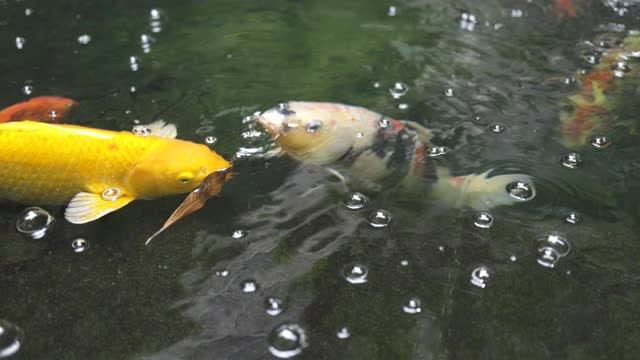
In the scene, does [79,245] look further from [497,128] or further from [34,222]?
[497,128]

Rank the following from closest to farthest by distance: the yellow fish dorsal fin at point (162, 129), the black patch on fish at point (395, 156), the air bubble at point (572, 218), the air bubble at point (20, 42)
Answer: the air bubble at point (572, 218) → the black patch on fish at point (395, 156) → the yellow fish dorsal fin at point (162, 129) → the air bubble at point (20, 42)

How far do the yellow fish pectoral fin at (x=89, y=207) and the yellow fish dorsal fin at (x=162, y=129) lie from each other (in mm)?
434

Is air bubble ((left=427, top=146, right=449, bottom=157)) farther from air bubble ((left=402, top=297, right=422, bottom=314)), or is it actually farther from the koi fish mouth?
air bubble ((left=402, top=297, right=422, bottom=314))

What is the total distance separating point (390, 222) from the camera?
191cm

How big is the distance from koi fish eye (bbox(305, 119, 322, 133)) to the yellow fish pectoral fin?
28.9 inches

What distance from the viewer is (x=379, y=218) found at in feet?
6.29

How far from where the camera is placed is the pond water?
1.52 metres

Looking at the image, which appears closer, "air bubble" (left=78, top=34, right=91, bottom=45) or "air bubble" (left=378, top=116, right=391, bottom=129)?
"air bubble" (left=378, top=116, right=391, bottom=129)

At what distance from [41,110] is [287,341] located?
167 centimetres

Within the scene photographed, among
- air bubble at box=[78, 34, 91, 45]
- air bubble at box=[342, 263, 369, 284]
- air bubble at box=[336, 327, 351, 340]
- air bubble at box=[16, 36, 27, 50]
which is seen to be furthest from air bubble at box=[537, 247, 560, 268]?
air bubble at box=[16, 36, 27, 50]

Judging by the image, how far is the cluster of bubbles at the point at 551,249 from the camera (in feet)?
5.76

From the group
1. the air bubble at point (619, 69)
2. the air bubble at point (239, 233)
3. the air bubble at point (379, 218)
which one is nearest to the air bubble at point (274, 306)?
the air bubble at point (239, 233)

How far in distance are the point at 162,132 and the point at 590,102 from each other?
1958 mm

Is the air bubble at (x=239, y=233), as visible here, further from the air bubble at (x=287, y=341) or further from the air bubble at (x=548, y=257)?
the air bubble at (x=548, y=257)
